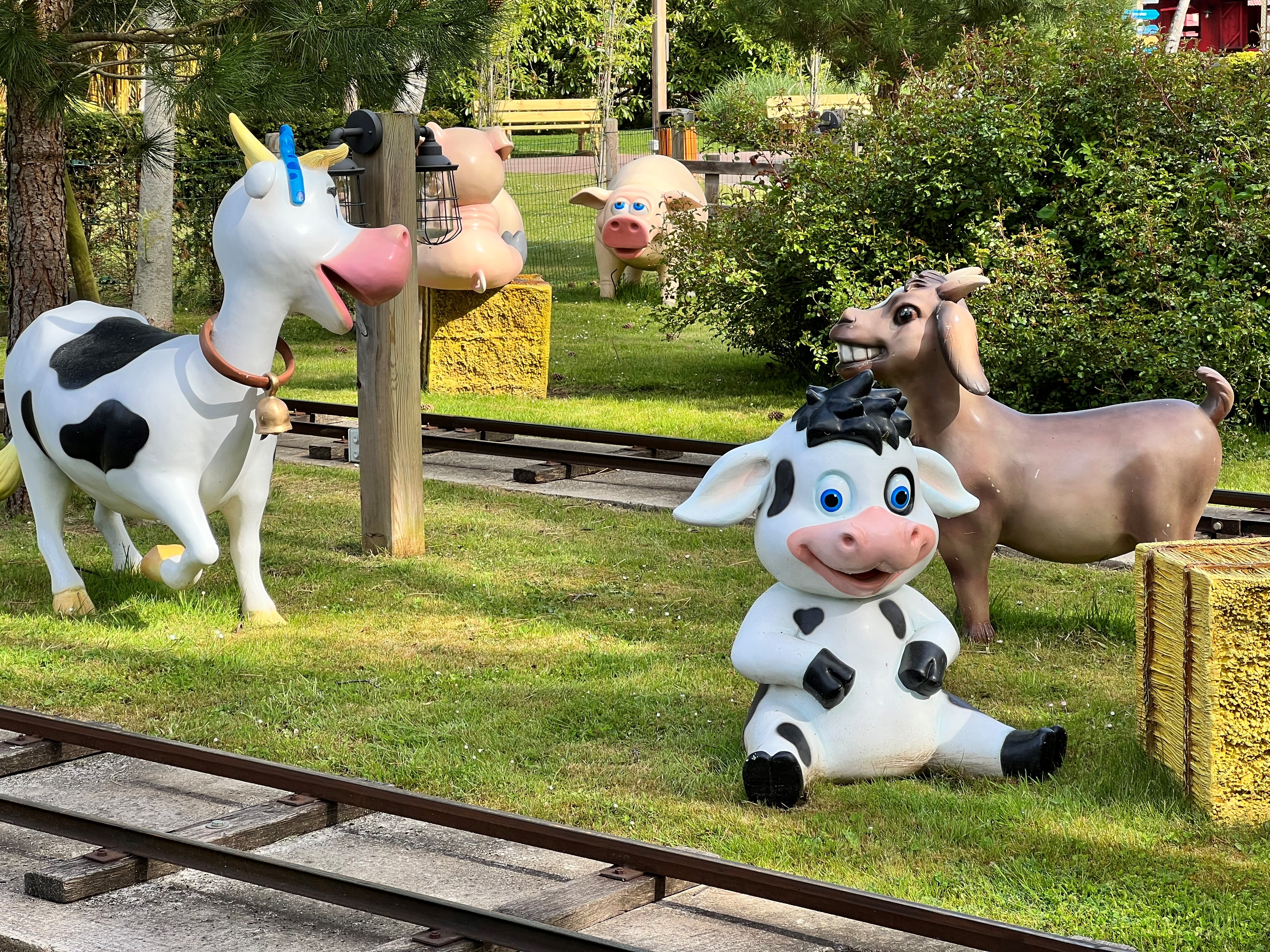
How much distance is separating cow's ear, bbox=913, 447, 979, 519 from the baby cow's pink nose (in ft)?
37.6

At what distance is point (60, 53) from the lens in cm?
715

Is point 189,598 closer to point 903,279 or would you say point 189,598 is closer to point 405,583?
point 405,583

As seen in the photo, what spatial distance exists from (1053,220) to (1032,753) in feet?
21.9

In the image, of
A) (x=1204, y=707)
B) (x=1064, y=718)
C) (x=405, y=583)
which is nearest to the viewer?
(x=1204, y=707)

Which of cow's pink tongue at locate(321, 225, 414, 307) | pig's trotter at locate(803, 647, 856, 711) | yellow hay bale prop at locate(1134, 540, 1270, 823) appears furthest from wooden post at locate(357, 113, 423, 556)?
yellow hay bale prop at locate(1134, 540, 1270, 823)

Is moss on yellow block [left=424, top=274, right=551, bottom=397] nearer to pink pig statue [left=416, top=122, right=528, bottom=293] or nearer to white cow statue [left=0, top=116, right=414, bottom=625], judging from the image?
pink pig statue [left=416, top=122, right=528, bottom=293]

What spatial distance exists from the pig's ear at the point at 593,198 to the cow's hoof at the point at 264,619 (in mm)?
10002

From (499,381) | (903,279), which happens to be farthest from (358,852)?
(499,381)

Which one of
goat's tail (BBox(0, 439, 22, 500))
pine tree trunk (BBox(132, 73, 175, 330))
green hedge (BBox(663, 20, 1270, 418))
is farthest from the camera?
pine tree trunk (BBox(132, 73, 175, 330))

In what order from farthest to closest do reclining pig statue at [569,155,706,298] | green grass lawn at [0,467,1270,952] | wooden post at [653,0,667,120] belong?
wooden post at [653,0,667,120]
reclining pig statue at [569,155,706,298]
green grass lawn at [0,467,1270,952]

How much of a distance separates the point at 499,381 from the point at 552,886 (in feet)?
28.2

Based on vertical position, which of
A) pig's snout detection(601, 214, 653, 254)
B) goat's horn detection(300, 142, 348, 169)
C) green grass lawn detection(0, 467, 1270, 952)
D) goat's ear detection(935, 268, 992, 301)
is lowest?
green grass lawn detection(0, 467, 1270, 952)

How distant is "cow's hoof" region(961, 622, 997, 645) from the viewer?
599cm

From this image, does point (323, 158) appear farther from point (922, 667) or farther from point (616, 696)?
point (922, 667)
